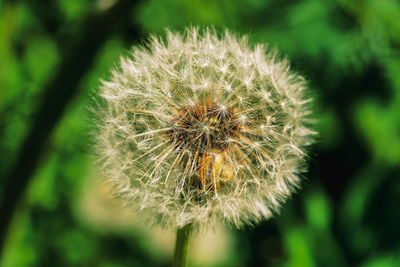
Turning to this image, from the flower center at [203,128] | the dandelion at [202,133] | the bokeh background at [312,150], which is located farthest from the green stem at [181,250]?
the bokeh background at [312,150]

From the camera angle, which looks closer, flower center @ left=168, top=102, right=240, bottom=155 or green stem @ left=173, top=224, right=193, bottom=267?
green stem @ left=173, top=224, right=193, bottom=267

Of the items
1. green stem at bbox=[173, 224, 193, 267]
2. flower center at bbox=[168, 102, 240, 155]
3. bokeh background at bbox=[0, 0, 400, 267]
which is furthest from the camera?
bokeh background at bbox=[0, 0, 400, 267]

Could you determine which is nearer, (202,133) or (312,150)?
(202,133)

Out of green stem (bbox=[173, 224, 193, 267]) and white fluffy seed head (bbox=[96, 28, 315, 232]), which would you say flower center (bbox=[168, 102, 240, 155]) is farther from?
green stem (bbox=[173, 224, 193, 267])

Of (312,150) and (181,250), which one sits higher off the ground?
(312,150)

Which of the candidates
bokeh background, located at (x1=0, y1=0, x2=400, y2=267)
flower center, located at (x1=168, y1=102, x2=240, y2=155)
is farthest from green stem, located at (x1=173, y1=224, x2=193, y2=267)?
bokeh background, located at (x1=0, y1=0, x2=400, y2=267)

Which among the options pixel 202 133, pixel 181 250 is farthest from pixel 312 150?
pixel 181 250

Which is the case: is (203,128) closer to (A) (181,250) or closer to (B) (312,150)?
(A) (181,250)
